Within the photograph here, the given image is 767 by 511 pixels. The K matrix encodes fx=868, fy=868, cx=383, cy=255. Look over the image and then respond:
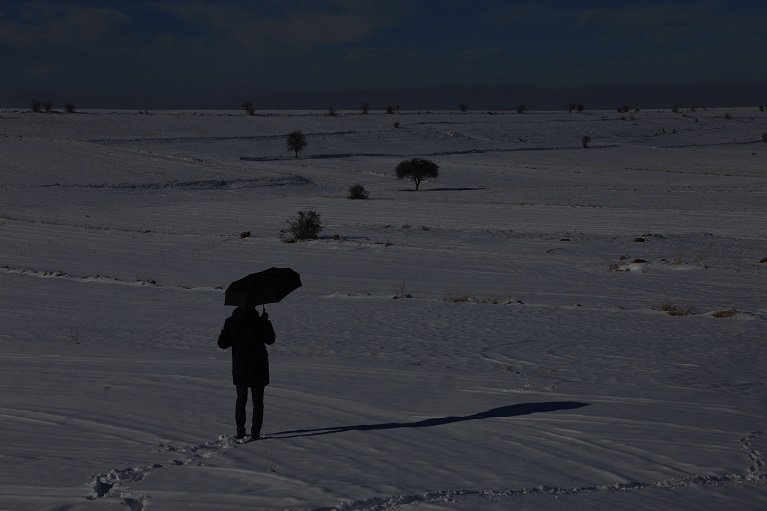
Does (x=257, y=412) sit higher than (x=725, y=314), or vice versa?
(x=725, y=314)

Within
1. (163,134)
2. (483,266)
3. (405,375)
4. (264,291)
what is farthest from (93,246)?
(163,134)

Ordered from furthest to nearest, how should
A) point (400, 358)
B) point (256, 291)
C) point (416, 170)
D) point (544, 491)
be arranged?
point (416, 170) → point (400, 358) → point (256, 291) → point (544, 491)

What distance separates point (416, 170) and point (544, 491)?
55895 mm

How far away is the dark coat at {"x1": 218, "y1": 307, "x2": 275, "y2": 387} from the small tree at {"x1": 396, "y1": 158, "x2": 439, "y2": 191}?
53.4 m

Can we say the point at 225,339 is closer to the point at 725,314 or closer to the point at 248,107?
the point at 725,314

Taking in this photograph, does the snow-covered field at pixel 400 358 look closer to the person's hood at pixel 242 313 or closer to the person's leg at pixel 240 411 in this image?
the person's leg at pixel 240 411

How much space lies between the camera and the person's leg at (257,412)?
853 centimetres

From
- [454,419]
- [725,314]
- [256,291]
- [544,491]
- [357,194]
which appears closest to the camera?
[544,491]

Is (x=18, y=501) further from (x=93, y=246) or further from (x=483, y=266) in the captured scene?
(x=93, y=246)

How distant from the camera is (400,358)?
1355 centimetres

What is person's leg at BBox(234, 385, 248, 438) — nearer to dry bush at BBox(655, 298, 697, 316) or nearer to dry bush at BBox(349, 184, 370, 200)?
dry bush at BBox(655, 298, 697, 316)

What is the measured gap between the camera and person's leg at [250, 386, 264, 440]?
8.53 meters

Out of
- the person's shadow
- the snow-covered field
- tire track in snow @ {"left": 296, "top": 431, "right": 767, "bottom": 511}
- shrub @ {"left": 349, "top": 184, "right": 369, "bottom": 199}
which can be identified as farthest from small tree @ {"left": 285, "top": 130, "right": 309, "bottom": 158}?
tire track in snow @ {"left": 296, "top": 431, "right": 767, "bottom": 511}

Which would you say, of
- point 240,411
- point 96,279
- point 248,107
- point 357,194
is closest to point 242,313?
point 240,411
